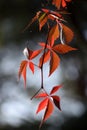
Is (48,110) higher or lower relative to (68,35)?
lower

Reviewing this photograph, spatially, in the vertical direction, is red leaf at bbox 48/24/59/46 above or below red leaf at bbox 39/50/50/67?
above

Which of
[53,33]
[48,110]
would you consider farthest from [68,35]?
[48,110]

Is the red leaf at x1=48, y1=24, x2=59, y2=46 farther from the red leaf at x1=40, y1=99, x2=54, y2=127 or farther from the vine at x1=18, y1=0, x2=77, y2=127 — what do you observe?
the red leaf at x1=40, y1=99, x2=54, y2=127

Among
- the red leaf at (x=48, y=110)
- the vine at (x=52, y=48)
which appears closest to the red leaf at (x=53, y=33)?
the vine at (x=52, y=48)

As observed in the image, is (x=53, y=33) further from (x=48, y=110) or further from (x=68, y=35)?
(x=48, y=110)

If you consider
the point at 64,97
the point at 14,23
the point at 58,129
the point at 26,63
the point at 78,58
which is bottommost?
the point at 58,129

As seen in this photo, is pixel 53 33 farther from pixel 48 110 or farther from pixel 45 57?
pixel 48 110

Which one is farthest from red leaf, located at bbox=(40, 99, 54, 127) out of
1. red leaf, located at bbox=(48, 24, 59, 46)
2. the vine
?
red leaf, located at bbox=(48, 24, 59, 46)

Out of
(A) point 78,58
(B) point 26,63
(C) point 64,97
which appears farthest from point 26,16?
(B) point 26,63

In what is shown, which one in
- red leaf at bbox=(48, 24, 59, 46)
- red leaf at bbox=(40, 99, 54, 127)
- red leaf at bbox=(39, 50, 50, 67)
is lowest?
red leaf at bbox=(40, 99, 54, 127)

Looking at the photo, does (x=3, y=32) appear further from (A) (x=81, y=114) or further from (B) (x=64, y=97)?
(A) (x=81, y=114)

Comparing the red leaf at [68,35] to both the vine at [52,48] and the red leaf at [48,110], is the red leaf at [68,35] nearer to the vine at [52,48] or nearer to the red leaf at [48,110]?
the vine at [52,48]
